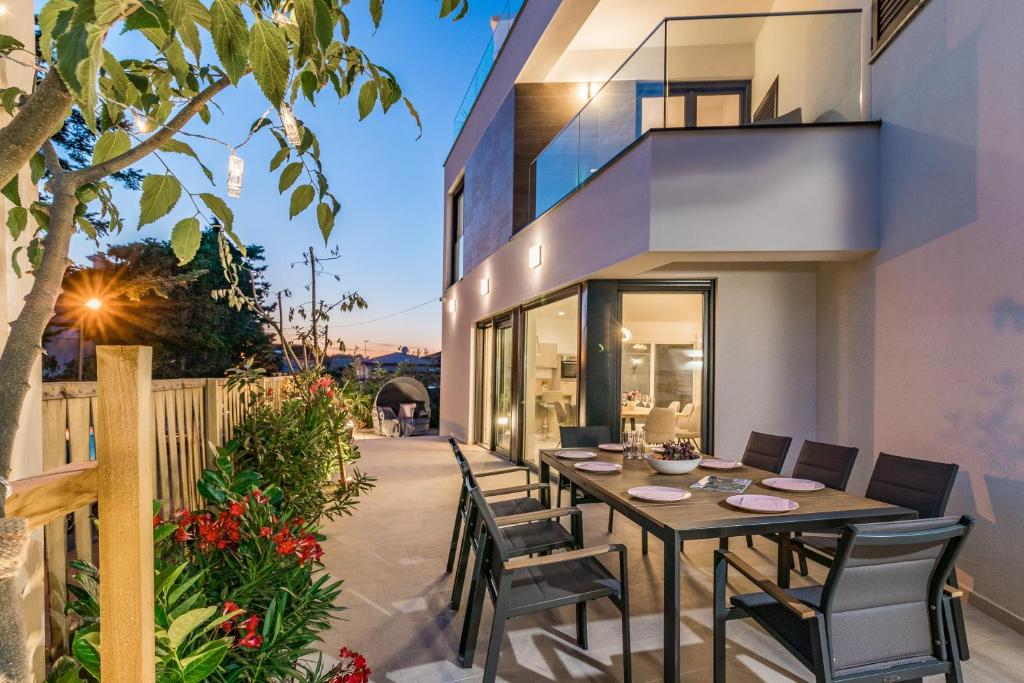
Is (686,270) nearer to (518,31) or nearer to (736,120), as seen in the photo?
(736,120)

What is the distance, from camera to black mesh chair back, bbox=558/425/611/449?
13.8 feet

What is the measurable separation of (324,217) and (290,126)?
5.5 inches

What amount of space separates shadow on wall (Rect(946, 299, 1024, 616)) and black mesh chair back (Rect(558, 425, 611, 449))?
7.40ft

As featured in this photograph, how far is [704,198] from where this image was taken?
4148mm

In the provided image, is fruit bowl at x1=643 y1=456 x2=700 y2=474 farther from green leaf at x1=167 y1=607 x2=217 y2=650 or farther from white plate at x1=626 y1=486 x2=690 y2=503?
green leaf at x1=167 y1=607 x2=217 y2=650

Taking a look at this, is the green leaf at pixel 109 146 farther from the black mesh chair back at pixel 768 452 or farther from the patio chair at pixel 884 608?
the black mesh chair back at pixel 768 452

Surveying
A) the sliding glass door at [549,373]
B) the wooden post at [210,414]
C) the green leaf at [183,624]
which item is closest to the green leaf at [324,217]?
the green leaf at [183,624]

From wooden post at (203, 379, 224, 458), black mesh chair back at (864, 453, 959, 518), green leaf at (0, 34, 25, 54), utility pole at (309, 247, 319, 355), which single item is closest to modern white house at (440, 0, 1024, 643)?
black mesh chair back at (864, 453, 959, 518)

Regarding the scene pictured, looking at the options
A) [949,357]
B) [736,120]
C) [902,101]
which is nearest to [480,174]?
[736,120]

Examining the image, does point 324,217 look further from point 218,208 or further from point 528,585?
point 528,585

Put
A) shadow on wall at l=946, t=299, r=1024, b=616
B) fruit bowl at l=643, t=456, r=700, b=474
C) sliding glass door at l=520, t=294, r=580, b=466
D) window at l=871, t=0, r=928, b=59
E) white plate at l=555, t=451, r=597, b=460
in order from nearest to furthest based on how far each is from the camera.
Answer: shadow on wall at l=946, t=299, r=1024, b=616 → fruit bowl at l=643, t=456, r=700, b=474 → white plate at l=555, t=451, r=597, b=460 → window at l=871, t=0, r=928, b=59 → sliding glass door at l=520, t=294, r=580, b=466

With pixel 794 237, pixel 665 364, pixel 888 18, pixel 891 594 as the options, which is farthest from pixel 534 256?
pixel 891 594

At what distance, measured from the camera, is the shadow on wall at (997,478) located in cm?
281

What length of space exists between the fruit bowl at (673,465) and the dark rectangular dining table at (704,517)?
73 millimetres
